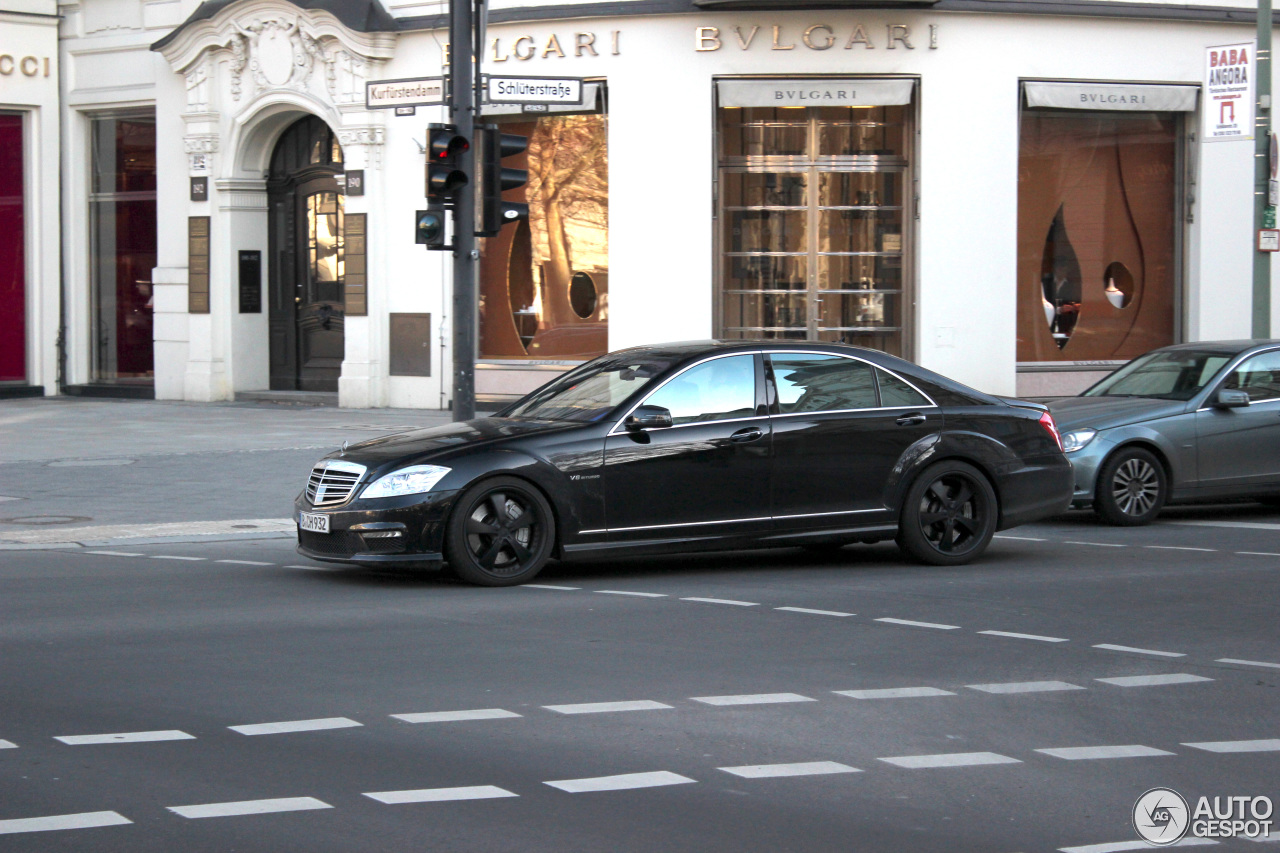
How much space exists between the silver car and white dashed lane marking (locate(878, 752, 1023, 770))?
281 inches

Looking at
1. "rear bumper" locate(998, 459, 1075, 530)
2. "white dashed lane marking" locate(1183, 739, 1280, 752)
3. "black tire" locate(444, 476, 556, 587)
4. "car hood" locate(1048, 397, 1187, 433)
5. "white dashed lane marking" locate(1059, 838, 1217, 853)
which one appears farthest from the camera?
"car hood" locate(1048, 397, 1187, 433)

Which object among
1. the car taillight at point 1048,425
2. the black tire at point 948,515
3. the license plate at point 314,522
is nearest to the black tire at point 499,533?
the license plate at point 314,522

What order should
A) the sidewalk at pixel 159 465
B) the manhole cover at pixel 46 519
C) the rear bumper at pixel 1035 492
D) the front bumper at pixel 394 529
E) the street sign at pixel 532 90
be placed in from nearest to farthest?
the front bumper at pixel 394 529, the rear bumper at pixel 1035 492, the sidewalk at pixel 159 465, the manhole cover at pixel 46 519, the street sign at pixel 532 90

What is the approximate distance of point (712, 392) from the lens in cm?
1039

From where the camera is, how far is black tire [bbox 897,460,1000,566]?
10.8 m

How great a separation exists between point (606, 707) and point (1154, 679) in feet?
8.16

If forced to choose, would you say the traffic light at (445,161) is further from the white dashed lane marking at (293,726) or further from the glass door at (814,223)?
the glass door at (814,223)

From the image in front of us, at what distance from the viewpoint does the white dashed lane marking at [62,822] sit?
16.2 feet

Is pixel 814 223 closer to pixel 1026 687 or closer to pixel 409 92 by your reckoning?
pixel 409 92

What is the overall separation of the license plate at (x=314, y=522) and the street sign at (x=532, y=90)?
5.73m

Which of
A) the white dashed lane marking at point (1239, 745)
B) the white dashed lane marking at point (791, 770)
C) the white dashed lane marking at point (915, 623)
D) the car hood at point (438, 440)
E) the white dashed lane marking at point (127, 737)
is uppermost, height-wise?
the car hood at point (438, 440)

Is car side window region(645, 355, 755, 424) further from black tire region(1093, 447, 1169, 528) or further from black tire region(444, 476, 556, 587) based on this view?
black tire region(1093, 447, 1169, 528)

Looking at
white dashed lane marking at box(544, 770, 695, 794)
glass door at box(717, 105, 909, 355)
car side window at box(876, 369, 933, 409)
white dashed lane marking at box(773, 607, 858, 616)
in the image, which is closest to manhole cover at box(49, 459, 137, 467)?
glass door at box(717, 105, 909, 355)

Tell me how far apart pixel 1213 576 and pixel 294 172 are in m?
17.3
